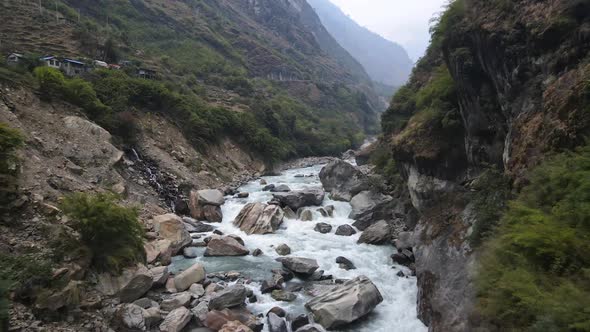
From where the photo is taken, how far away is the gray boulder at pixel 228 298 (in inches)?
497

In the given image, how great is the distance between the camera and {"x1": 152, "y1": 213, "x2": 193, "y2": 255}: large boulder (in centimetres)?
1841

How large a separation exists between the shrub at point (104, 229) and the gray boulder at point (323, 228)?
1208cm

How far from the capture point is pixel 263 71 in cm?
11900

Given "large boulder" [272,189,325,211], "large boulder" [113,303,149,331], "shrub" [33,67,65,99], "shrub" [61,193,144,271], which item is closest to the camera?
"large boulder" [113,303,149,331]

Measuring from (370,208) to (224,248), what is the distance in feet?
34.7

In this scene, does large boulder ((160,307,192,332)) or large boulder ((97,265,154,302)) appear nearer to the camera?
large boulder ((160,307,192,332))

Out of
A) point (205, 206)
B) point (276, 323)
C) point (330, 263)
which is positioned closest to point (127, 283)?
point (276, 323)

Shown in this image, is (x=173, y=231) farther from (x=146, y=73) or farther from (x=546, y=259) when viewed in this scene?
(x=146, y=73)

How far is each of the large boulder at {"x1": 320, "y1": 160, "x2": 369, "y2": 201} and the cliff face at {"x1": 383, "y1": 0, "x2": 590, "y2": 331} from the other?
1063 centimetres

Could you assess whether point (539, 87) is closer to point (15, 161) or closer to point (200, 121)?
point (15, 161)

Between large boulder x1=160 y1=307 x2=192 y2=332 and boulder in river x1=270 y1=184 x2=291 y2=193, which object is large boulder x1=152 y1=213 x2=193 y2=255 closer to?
large boulder x1=160 y1=307 x2=192 y2=332

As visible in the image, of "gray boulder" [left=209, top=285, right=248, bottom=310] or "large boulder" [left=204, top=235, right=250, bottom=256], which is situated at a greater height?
"gray boulder" [left=209, top=285, right=248, bottom=310]

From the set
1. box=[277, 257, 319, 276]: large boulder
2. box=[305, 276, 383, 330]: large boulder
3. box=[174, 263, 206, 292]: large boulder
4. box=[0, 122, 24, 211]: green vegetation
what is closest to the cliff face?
box=[305, 276, 383, 330]: large boulder

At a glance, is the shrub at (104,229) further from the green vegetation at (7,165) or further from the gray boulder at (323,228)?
the gray boulder at (323,228)
